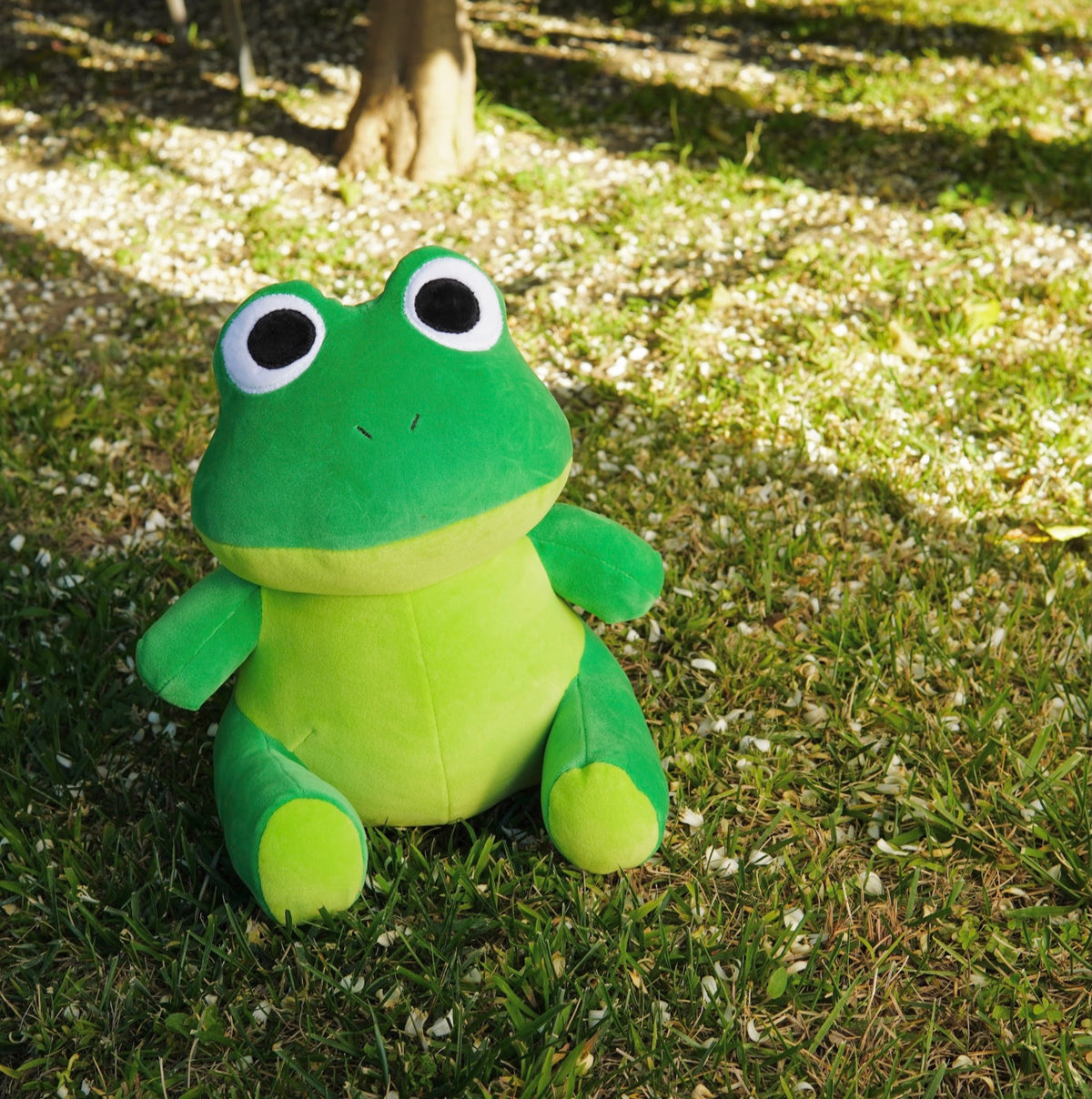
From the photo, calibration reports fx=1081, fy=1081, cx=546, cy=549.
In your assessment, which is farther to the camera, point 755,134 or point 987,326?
point 755,134

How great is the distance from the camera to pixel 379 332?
6.44 feet

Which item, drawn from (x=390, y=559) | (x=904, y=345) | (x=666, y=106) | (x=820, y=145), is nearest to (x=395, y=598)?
(x=390, y=559)

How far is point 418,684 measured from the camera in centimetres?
208

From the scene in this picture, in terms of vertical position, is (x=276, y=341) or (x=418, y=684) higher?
(x=276, y=341)

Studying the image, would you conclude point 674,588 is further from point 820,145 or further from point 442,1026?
point 820,145

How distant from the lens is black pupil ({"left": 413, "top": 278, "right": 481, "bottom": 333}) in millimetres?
1992

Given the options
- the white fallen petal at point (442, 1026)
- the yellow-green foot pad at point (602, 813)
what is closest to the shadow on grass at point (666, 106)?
the yellow-green foot pad at point (602, 813)

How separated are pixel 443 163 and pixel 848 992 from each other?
15.0ft

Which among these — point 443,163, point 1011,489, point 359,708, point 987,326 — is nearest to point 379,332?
A: point 359,708

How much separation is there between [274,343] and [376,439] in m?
0.28

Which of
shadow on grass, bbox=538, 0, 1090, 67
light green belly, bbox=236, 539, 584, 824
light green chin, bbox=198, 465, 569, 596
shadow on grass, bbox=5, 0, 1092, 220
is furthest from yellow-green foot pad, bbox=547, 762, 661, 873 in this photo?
shadow on grass, bbox=538, 0, 1090, 67

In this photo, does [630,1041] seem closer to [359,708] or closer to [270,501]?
[359,708]

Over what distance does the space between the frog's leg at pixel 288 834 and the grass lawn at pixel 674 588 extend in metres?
0.16

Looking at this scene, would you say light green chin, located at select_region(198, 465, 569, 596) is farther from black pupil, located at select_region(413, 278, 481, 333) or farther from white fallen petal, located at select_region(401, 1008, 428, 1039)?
white fallen petal, located at select_region(401, 1008, 428, 1039)
